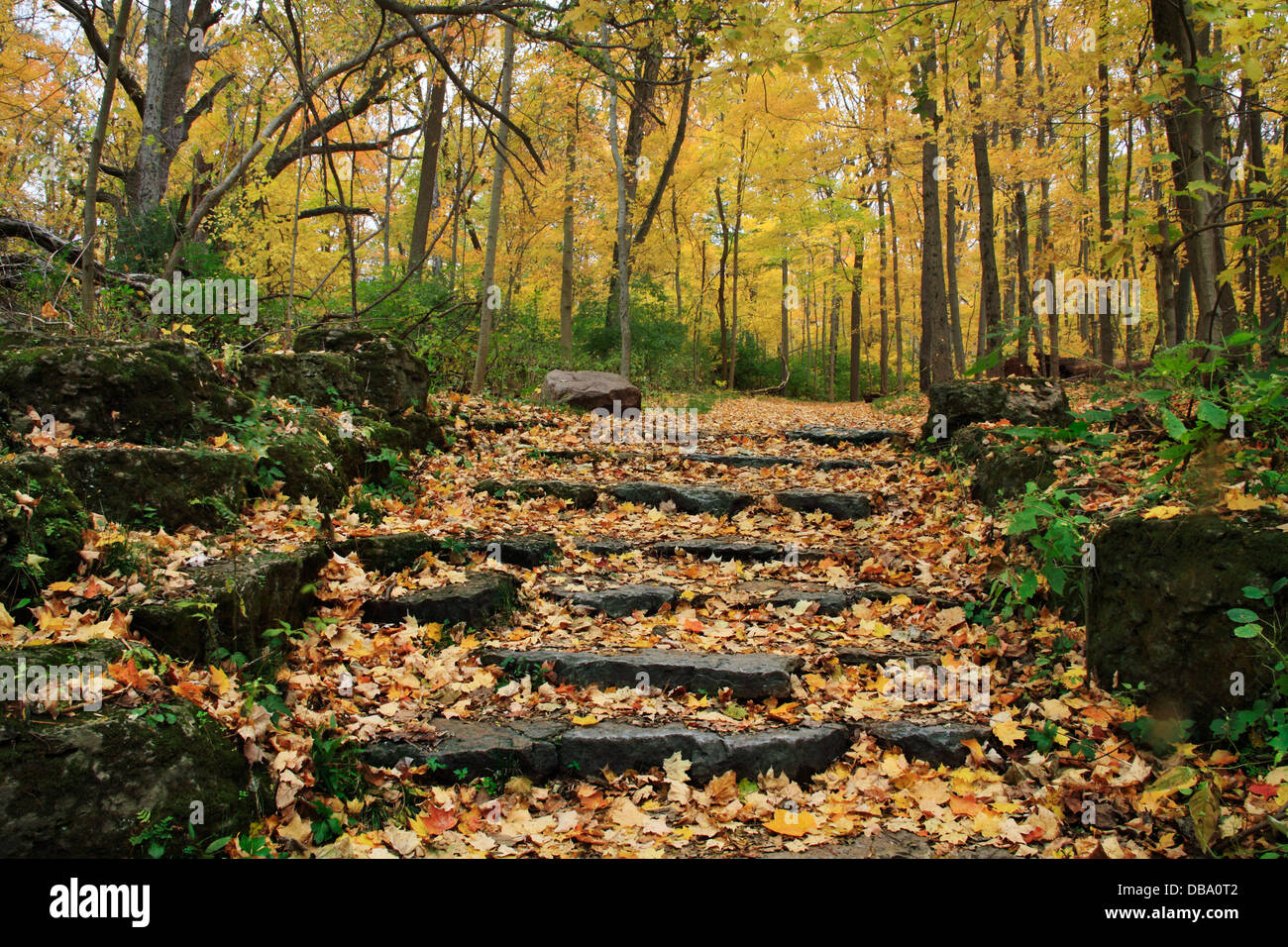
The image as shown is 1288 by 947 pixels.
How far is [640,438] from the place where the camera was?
8922 mm

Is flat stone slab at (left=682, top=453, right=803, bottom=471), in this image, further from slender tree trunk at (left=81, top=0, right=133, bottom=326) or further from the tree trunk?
slender tree trunk at (left=81, top=0, right=133, bottom=326)

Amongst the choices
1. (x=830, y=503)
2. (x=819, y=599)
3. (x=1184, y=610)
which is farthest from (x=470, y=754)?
(x=830, y=503)

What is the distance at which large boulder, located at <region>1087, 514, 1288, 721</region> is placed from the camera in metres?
2.79

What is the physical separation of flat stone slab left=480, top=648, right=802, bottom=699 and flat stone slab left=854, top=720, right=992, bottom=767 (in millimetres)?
482

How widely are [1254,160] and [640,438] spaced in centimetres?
979

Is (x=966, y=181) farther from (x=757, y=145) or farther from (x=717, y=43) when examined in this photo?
(x=717, y=43)

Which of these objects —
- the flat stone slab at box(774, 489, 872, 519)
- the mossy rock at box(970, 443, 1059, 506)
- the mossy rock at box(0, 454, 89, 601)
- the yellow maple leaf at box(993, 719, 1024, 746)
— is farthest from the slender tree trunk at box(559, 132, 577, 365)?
the yellow maple leaf at box(993, 719, 1024, 746)

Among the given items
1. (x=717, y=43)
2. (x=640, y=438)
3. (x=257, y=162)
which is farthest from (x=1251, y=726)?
(x=257, y=162)

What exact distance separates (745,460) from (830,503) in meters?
1.66

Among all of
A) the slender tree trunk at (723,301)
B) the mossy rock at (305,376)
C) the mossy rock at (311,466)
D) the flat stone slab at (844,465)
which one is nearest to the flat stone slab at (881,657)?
the mossy rock at (311,466)

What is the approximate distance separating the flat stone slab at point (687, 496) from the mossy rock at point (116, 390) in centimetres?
309

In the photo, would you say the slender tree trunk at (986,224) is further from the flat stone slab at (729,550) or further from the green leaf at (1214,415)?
the green leaf at (1214,415)

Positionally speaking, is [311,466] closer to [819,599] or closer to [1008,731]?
[819,599]

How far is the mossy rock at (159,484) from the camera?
12.1 feet
